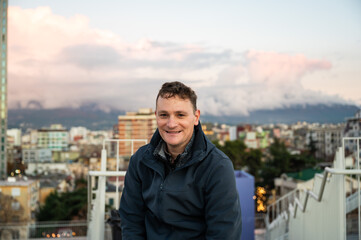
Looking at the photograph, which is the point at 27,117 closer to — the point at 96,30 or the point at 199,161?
the point at 96,30

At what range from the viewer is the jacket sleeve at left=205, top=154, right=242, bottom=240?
1.18 m

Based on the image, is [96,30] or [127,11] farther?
[96,30]

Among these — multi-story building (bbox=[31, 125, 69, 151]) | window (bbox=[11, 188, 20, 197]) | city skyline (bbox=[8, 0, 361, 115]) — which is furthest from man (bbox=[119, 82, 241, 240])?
multi-story building (bbox=[31, 125, 69, 151])

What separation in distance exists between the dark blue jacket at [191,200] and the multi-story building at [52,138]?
2998 cm

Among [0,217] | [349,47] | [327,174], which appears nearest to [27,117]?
[0,217]

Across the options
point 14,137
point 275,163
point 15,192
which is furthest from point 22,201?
point 275,163

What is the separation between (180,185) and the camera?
4.06 feet

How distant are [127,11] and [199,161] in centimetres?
2836

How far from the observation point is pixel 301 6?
29.7 metres

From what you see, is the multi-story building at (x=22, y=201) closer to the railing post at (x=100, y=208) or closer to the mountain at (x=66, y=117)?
the mountain at (x=66, y=117)

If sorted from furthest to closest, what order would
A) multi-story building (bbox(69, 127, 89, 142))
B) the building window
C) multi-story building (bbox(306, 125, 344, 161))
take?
multi-story building (bbox(306, 125, 344, 161)) → multi-story building (bbox(69, 127, 89, 142)) → the building window

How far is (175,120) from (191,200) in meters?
0.30

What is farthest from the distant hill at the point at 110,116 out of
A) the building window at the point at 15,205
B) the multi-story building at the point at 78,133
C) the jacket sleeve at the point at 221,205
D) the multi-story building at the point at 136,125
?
the jacket sleeve at the point at 221,205

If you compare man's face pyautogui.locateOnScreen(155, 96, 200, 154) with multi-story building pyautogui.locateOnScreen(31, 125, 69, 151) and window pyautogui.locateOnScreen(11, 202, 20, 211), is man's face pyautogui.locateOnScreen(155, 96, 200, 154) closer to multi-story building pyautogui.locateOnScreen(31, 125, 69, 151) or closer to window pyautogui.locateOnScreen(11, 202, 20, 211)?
window pyautogui.locateOnScreen(11, 202, 20, 211)
